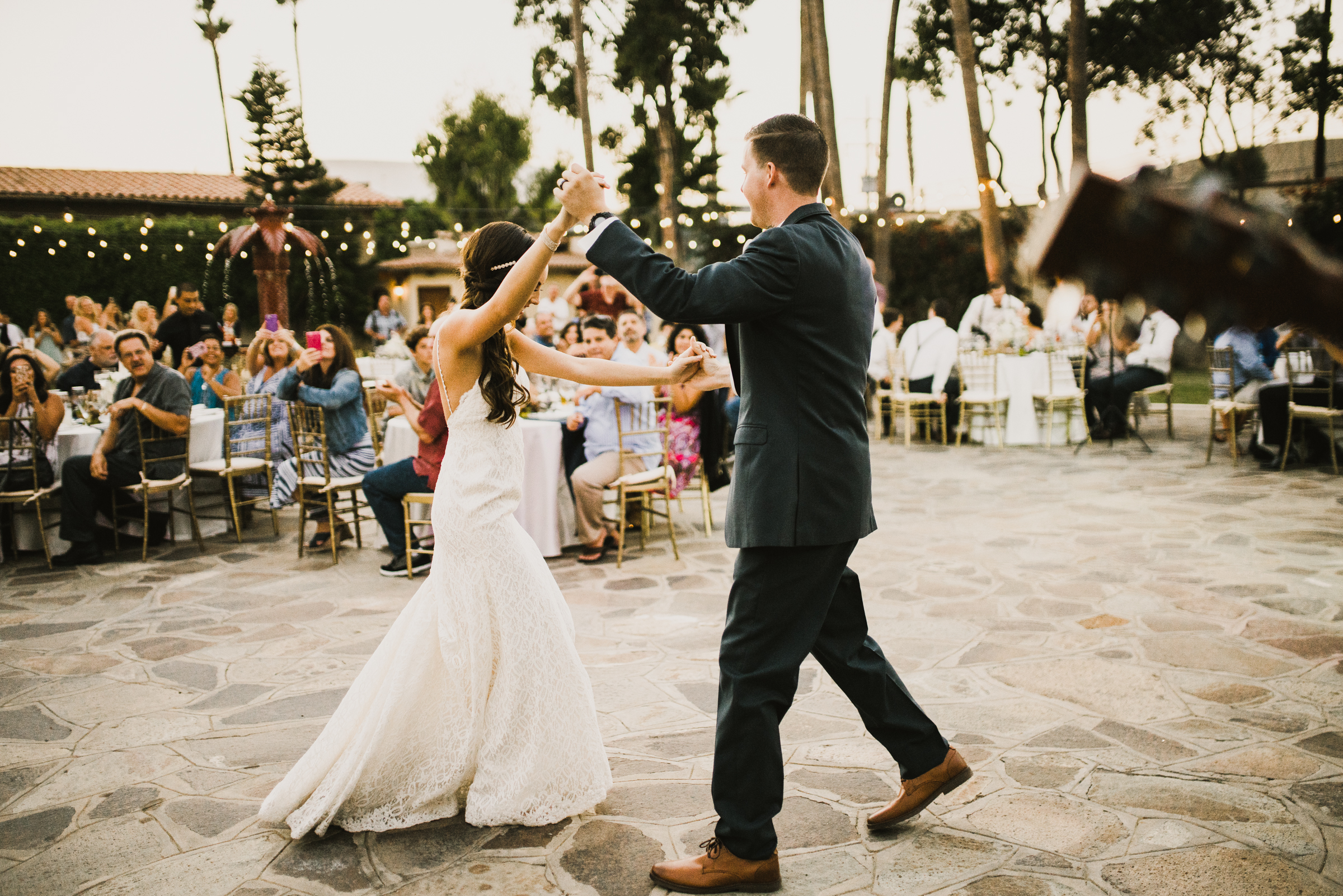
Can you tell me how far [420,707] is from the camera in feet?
8.95

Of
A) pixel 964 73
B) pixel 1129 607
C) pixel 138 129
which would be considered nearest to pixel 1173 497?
pixel 1129 607

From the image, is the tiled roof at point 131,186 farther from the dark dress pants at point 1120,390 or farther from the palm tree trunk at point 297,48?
the dark dress pants at point 1120,390

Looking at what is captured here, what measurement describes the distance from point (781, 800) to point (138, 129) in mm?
38913

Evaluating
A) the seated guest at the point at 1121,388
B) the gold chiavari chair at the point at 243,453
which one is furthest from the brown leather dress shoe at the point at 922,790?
the seated guest at the point at 1121,388

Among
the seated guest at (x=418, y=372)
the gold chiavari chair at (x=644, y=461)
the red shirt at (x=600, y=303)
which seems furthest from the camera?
the red shirt at (x=600, y=303)

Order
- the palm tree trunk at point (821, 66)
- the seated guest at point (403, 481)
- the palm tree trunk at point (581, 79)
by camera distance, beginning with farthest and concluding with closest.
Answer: the palm tree trunk at point (581, 79)
the palm tree trunk at point (821, 66)
the seated guest at point (403, 481)

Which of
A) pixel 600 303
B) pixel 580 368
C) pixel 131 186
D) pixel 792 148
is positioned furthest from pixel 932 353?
pixel 131 186

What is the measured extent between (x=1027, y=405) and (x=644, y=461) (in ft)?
20.7

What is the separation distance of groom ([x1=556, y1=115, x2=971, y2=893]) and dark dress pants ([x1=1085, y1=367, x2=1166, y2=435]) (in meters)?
9.58

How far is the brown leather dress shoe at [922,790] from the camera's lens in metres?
2.64

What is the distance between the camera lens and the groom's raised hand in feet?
7.07

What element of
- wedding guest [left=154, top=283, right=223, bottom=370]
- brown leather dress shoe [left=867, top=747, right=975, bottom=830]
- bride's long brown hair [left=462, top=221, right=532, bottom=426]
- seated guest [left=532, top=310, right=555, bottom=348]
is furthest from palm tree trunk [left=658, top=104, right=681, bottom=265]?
brown leather dress shoe [left=867, top=747, right=975, bottom=830]

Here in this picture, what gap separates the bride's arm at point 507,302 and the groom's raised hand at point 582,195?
0.19 feet

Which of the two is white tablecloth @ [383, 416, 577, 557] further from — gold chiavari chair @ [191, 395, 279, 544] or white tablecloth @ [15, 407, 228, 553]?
white tablecloth @ [15, 407, 228, 553]
